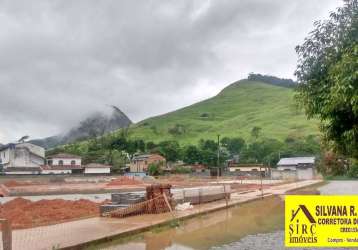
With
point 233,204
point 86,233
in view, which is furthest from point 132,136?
point 86,233

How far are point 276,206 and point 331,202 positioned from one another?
23.3m

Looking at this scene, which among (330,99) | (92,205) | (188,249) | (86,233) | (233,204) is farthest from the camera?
(233,204)

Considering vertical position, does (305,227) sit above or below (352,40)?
below

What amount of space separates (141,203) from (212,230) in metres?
5.04

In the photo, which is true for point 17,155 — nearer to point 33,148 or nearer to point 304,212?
point 33,148

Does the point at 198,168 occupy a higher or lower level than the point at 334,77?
lower

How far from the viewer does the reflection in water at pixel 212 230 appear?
14.7 m

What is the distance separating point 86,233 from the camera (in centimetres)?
1573

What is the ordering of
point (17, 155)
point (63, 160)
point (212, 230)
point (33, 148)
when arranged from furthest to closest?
1. point (63, 160)
2. point (33, 148)
3. point (17, 155)
4. point (212, 230)

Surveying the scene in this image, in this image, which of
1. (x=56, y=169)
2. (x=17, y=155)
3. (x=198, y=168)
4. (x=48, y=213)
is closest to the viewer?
(x=48, y=213)

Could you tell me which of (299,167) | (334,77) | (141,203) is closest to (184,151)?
(299,167)

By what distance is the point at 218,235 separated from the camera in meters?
16.9

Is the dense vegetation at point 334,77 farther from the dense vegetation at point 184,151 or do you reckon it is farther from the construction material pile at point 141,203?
the dense vegetation at point 184,151

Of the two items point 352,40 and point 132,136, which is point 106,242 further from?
point 132,136
